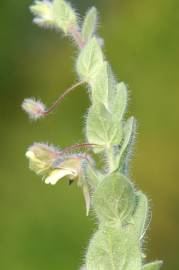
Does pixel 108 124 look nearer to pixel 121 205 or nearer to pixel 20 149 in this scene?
pixel 121 205

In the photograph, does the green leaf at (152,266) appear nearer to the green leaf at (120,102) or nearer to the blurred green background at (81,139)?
the green leaf at (120,102)

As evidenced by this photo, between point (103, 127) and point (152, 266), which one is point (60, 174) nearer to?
point (103, 127)

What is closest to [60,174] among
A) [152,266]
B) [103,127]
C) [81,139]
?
[103,127]

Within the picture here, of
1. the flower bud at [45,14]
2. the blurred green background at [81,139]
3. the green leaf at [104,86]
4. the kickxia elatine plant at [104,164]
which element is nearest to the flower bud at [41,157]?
the kickxia elatine plant at [104,164]

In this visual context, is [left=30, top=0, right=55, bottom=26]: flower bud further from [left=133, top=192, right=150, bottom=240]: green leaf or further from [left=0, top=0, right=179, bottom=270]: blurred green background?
[left=0, top=0, right=179, bottom=270]: blurred green background

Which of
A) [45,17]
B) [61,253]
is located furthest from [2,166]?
[45,17]

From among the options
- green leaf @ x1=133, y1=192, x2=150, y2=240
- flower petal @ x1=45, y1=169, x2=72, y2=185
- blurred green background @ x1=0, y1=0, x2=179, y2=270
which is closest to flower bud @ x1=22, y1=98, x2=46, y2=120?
flower petal @ x1=45, y1=169, x2=72, y2=185
